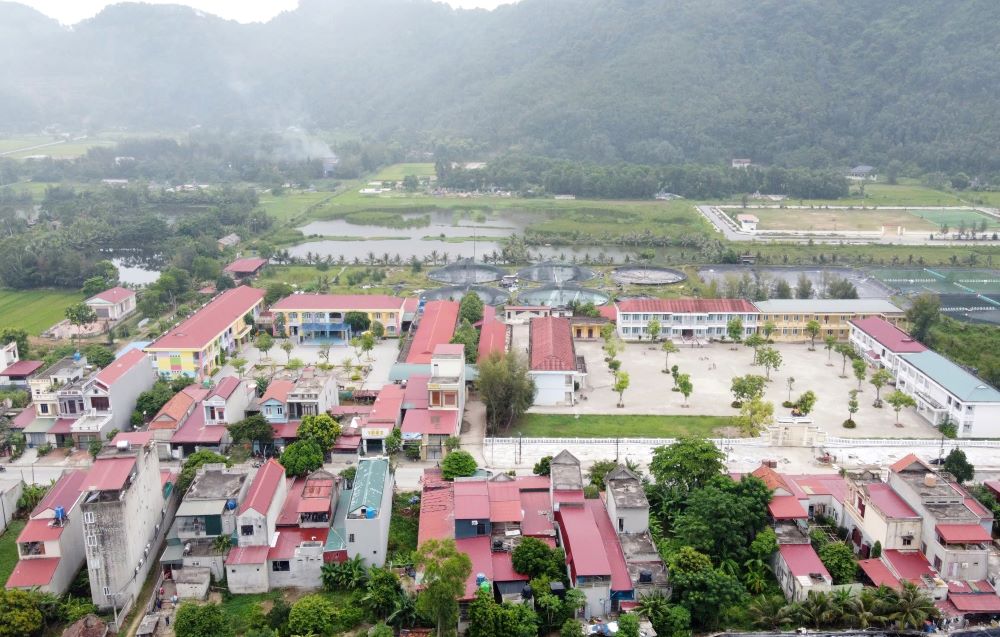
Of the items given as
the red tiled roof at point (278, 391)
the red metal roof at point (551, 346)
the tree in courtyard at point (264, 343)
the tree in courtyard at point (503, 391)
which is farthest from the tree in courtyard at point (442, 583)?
the tree in courtyard at point (264, 343)

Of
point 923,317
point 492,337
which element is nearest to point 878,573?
point 492,337

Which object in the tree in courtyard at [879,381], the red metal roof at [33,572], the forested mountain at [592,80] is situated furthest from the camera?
the forested mountain at [592,80]

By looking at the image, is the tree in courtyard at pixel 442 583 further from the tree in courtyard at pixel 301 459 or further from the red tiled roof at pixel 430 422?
the red tiled roof at pixel 430 422

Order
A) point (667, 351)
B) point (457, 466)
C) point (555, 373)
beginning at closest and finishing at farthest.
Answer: point (457, 466), point (555, 373), point (667, 351)

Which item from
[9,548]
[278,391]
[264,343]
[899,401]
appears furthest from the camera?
[264,343]

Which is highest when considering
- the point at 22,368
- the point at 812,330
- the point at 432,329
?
the point at 432,329

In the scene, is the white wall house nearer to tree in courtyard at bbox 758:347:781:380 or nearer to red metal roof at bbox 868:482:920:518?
tree in courtyard at bbox 758:347:781:380

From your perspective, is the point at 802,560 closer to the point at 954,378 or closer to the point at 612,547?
the point at 612,547

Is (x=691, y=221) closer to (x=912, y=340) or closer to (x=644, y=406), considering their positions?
Answer: (x=912, y=340)
